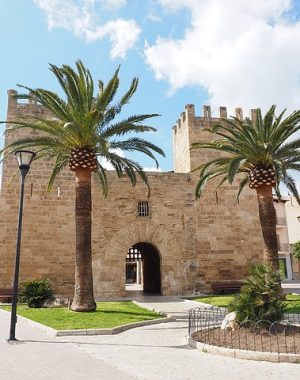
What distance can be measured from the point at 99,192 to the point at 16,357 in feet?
38.8

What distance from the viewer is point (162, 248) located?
58.5ft

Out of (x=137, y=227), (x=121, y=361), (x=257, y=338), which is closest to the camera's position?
(x=121, y=361)

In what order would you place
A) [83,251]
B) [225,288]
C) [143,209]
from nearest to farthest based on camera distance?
[83,251]
[225,288]
[143,209]

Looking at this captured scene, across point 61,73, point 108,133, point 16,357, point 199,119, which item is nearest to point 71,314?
point 16,357

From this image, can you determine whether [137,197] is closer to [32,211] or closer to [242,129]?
[32,211]

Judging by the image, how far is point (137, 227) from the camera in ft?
58.2

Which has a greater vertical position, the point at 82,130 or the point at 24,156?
the point at 82,130

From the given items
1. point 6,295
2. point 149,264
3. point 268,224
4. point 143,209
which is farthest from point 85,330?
point 149,264

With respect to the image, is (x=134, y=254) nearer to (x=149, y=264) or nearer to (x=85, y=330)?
(x=149, y=264)

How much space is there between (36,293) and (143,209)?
6355 mm

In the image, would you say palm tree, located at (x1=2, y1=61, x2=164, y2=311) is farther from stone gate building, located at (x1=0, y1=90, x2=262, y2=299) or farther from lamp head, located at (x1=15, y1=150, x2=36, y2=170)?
stone gate building, located at (x1=0, y1=90, x2=262, y2=299)

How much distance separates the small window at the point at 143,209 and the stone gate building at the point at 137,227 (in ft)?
0.15

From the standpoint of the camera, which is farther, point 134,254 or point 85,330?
point 134,254

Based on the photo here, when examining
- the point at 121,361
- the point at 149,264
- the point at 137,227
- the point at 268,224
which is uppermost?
the point at 137,227
